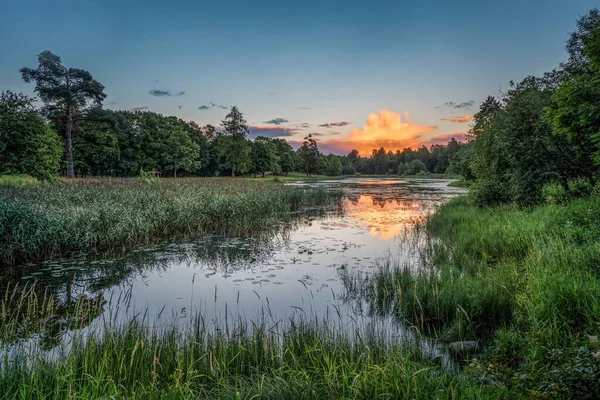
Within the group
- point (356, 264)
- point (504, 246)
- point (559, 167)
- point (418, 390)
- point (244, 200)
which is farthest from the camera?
point (244, 200)

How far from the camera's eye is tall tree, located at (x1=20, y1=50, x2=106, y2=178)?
34.9 m

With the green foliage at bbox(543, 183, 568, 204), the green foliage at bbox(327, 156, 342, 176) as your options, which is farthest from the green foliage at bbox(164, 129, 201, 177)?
the green foliage at bbox(327, 156, 342, 176)

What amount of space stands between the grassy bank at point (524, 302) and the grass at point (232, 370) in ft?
2.34

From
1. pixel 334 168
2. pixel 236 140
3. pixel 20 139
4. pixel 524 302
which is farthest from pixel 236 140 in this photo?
pixel 334 168

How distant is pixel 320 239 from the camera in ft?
44.7

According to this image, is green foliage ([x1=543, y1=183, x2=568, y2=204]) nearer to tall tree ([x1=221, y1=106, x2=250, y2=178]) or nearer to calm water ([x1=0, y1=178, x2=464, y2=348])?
calm water ([x1=0, y1=178, x2=464, y2=348])

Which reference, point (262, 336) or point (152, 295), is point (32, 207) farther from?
point (262, 336)

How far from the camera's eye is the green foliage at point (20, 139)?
13297 millimetres

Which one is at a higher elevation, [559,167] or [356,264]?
[559,167]

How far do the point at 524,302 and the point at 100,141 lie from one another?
5167cm

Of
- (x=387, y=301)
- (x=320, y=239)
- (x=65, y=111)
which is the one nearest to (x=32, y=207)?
(x=320, y=239)

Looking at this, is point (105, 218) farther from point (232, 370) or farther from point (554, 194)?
point (554, 194)

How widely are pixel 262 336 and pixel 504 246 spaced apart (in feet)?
25.2

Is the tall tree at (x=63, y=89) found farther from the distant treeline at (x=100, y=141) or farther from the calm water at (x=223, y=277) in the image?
the calm water at (x=223, y=277)
